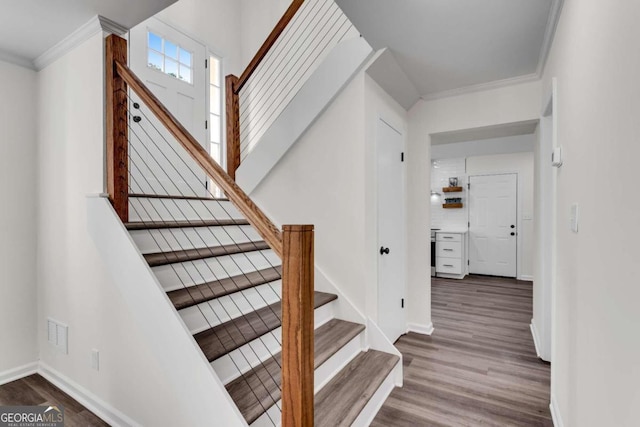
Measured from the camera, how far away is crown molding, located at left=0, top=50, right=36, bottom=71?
2348 millimetres

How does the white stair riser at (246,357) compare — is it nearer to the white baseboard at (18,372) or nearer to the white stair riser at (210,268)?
the white stair riser at (210,268)

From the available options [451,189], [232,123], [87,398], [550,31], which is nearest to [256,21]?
[232,123]

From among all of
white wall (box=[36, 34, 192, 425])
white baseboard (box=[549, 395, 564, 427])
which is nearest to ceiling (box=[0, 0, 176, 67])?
white wall (box=[36, 34, 192, 425])

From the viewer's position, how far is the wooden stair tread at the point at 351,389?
1761 mm

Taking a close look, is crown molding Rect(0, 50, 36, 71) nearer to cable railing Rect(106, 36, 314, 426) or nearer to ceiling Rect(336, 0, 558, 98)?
cable railing Rect(106, 36, 314, 426)

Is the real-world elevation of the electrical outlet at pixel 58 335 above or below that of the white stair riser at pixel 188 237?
below

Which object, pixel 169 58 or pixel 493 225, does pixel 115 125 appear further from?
pixel 493 225

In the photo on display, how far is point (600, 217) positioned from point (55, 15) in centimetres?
290

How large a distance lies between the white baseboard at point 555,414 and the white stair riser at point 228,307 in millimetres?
1846

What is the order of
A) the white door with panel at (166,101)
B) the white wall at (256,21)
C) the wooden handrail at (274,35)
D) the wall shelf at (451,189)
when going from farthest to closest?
the wall shelf at (451,189) → the white wall at (256,21) → the white door with panel at (166,101) → the wooden handrail at (274,35)

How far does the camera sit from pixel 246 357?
179cm

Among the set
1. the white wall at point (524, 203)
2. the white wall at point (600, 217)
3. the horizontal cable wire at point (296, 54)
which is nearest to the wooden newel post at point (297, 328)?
the white wall at point (600, 217)

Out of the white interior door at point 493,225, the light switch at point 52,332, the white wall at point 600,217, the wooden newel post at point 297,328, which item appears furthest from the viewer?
the white interior door at point 493,225

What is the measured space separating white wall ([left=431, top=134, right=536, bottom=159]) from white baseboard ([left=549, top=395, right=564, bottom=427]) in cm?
Result: 404
